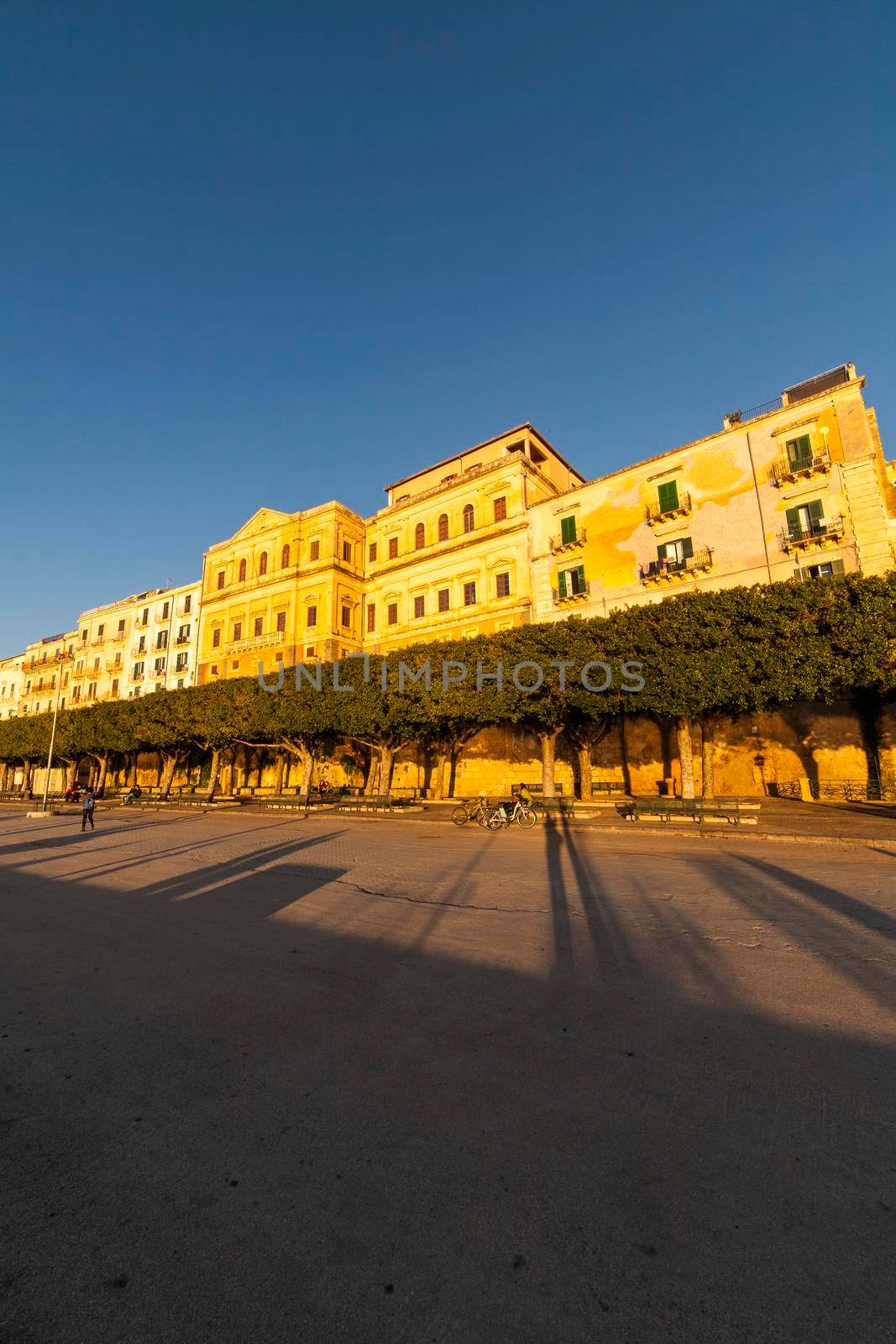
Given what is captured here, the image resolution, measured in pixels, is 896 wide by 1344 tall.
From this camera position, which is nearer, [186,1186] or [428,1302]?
[428,1302]

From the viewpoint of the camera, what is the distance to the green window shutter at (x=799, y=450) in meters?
25.5

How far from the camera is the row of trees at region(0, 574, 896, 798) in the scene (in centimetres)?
1778

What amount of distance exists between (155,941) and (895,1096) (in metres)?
6.87

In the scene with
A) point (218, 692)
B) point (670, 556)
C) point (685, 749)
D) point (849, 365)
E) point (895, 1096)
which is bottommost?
point (895, 1096)

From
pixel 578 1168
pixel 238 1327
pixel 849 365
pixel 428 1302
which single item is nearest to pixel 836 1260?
pixel 578 1168

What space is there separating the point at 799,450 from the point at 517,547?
14.5 m

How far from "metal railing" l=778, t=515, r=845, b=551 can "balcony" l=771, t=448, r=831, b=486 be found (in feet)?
7.05

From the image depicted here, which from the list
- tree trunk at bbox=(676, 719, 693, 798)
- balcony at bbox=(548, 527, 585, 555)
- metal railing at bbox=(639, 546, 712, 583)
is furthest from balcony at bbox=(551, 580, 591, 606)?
tree trunk at bbox=(676, 719, 693, 798)

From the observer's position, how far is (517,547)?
113 feet

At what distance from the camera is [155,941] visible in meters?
6.70

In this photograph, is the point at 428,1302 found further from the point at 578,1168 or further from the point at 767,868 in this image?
the point at 767,868

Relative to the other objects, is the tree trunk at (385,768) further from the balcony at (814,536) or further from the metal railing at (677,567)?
the balcony at (814,536)

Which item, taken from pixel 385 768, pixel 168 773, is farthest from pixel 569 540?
pixel 168 773

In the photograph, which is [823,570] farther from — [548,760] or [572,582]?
[548,760]
